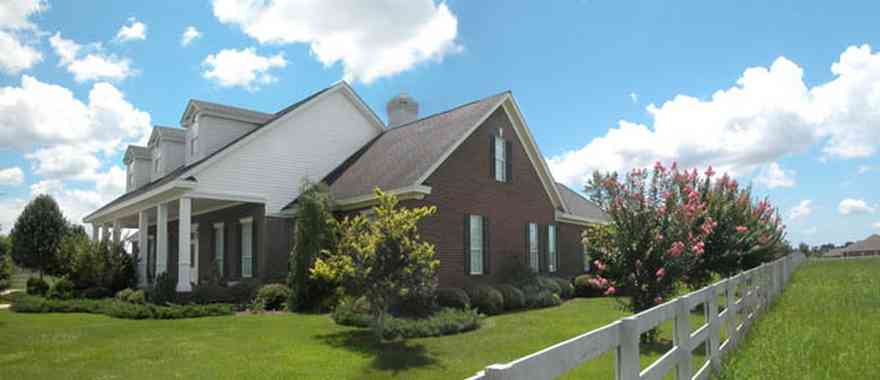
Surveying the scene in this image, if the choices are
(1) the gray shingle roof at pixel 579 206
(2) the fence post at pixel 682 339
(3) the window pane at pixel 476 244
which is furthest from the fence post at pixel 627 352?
(1) the gray shingle roof at pixel 579 206

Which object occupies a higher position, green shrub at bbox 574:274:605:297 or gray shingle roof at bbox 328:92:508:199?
gray shingle roof at bbox 328:92:508:199

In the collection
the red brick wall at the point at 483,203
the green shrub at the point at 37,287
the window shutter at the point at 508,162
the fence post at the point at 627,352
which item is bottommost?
the green shrub at the point at 37,287

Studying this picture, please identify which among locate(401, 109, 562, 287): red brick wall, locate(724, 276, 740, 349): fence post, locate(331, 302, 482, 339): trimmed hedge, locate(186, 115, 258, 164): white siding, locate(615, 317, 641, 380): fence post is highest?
locate(186, 115, 258, 164): white siding

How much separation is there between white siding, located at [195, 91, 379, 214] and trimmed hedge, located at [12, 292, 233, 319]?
390 centimetres

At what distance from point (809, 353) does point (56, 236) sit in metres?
37.6

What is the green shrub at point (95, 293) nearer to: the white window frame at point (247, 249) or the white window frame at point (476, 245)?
the white window frame at point (247, 249)

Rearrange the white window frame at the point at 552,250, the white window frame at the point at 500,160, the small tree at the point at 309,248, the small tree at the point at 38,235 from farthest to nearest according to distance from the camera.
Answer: the small tree at the point at 38,235
the white window frame at the point at 552,250
the white window frame at the point at 500,160
the small tree at the point at 309,248

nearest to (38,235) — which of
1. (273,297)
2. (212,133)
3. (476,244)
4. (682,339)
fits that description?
(212,133)

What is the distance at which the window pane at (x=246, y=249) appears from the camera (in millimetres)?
20047

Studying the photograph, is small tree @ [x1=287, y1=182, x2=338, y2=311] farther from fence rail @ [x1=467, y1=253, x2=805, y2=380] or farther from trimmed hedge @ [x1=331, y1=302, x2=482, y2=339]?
fence rail @ [x1=467, y1=253, x2=805, y2=380]

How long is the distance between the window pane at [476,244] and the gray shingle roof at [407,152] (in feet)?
8.13

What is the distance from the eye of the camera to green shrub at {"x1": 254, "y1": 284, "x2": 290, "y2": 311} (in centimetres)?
1653

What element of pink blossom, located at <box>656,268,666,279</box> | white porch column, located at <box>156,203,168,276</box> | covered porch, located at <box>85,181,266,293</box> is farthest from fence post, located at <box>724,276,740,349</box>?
white porch column, located at <box>156,203,168,276</box>

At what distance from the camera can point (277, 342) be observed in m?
10.8
